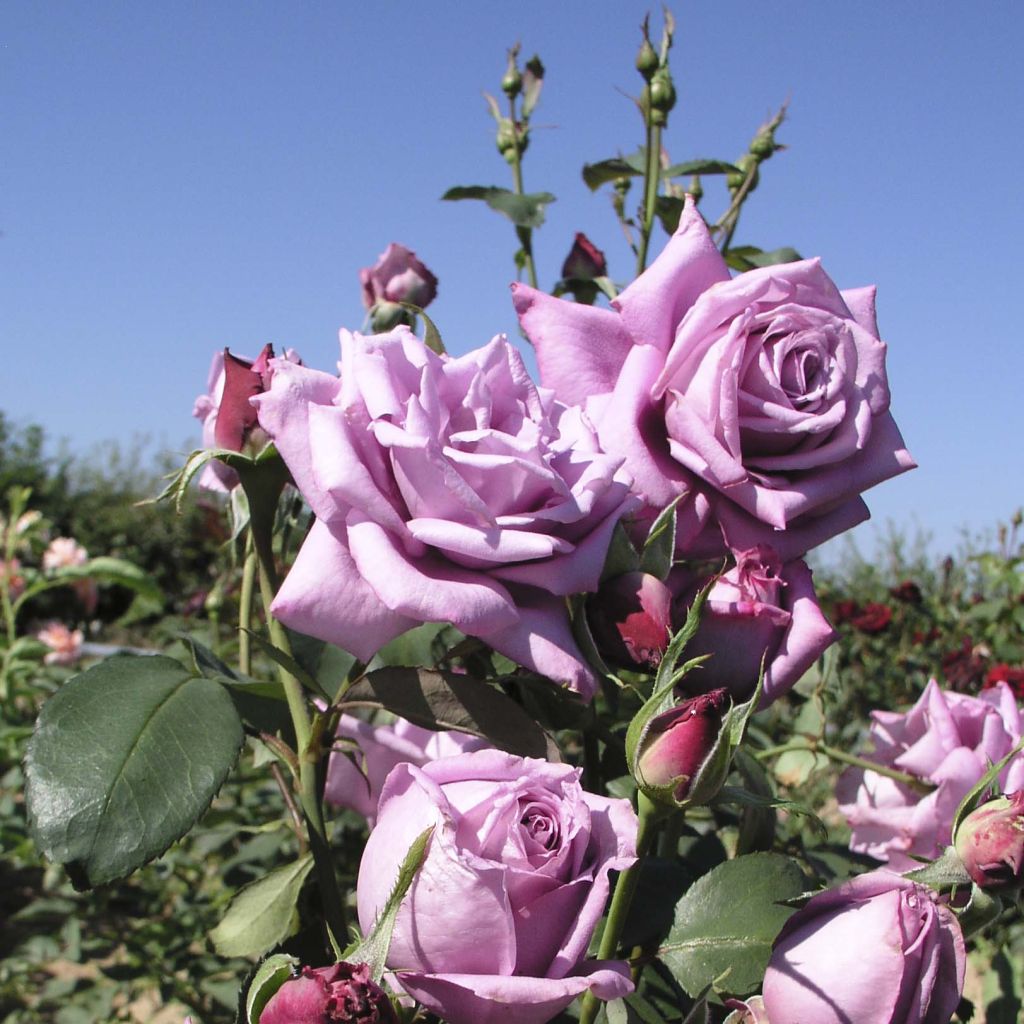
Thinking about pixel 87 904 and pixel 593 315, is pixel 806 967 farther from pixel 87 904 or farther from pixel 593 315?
pixel 87 904

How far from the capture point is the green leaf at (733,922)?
53cm

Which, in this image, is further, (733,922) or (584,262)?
(584,262)

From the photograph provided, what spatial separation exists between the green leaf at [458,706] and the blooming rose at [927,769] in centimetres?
46

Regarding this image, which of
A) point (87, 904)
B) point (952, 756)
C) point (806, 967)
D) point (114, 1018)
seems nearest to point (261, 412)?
point (806, 967)

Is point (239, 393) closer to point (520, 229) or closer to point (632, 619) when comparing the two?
point (632, 619)

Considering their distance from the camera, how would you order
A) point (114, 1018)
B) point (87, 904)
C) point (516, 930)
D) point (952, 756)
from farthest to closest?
point (87, 904)
point (114, 1018)
point (952, 756)
point (516, 930)

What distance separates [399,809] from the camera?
1.53ft

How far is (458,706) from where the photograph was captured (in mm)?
547

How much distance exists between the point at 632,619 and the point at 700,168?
66 cm

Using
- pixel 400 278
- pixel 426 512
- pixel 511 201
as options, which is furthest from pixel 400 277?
Answer: pixel 426 512

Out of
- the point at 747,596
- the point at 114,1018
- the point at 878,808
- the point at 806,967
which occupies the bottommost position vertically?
the point at 114,1018

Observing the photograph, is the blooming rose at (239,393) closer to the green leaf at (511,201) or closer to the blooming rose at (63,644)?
the green leaf at (511,201)

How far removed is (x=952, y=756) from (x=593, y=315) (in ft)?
1.68

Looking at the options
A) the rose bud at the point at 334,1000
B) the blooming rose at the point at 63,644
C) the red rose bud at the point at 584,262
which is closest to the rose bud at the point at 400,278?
the red rose bud at the point at 584,262
